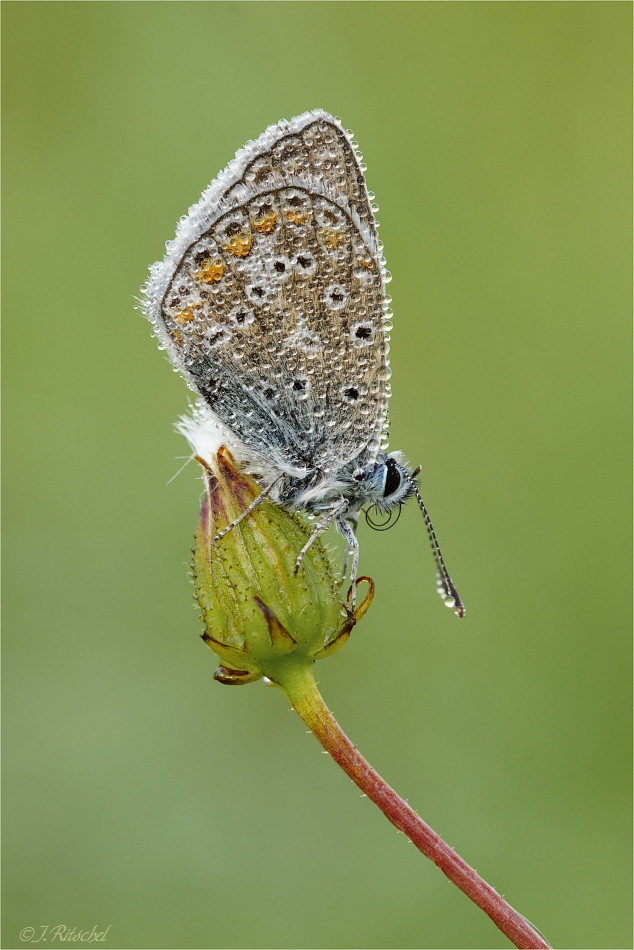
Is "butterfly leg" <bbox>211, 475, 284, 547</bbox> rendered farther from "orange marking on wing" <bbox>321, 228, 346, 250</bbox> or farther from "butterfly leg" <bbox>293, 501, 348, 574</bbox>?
"orange marking on wing" <bbox>321, 228, 346, 250</bbox>

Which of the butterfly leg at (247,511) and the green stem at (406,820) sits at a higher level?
the butterfly leg at (247,511)

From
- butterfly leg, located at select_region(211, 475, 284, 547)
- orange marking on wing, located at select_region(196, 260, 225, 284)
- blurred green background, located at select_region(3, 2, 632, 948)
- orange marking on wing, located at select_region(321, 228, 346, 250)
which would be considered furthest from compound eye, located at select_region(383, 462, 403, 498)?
blurred green background, located at select_region(3, 2, 632, 948)

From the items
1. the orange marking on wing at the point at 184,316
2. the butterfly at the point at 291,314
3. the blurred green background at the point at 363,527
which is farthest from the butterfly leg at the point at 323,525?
the blurred green background at the point at 363,527

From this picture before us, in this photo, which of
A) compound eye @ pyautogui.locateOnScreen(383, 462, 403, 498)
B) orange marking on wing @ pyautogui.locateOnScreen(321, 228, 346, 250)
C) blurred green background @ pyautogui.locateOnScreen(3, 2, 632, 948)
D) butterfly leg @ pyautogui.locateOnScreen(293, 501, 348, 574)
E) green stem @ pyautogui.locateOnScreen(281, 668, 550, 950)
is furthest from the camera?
blurred green background @ pyautogui.locateOnScreen(3, 2, 632, 948)

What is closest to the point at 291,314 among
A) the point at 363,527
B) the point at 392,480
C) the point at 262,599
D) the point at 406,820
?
the point at 392,480

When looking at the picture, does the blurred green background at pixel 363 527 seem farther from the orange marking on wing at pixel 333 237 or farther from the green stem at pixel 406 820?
the orange marking on wing at pixel 333 237

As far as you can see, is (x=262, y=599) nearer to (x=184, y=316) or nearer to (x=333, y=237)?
(x=184, y=316)
